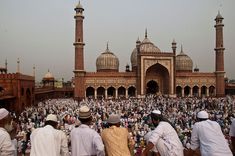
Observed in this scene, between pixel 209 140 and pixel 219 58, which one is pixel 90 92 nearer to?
pixel 219 58

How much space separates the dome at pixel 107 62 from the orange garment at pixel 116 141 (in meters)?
32.3

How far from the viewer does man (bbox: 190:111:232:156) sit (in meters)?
2.77

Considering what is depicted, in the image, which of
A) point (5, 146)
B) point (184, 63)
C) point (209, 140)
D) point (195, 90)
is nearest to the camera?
point (5, 146)

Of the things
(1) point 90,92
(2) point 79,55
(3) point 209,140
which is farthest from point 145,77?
(3) point 209,140

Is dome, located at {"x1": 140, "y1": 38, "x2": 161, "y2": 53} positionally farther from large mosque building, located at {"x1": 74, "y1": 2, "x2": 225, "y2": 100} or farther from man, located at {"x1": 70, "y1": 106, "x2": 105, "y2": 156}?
man, located at {"x1": 70, "y1": 106, "x2": 105, "y2": 156}

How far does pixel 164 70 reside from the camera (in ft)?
107

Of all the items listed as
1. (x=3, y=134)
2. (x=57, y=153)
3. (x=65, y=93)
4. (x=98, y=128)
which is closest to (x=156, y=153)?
(x=57, y=153)

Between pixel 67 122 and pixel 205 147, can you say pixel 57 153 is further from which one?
pixel 67 122

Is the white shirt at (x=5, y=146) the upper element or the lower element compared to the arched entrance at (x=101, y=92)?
upper

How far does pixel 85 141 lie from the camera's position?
2.71 metres

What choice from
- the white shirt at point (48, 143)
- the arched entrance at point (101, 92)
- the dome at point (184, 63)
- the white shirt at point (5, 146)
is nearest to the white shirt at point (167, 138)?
the white shirt at point (48, 143)

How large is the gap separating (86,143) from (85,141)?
2 centimetres

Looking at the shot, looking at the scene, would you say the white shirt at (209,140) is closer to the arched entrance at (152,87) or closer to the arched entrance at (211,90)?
the arched entrance at (152,87)

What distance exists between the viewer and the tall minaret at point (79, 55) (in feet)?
95.3
